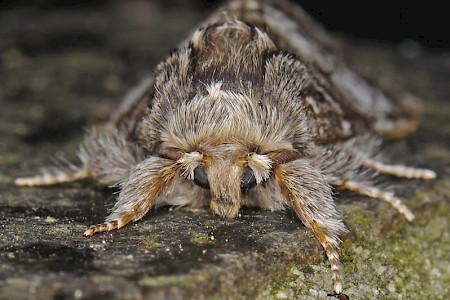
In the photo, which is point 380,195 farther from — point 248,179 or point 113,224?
point 113,224

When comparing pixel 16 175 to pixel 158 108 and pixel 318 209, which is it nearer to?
pixel 158 108

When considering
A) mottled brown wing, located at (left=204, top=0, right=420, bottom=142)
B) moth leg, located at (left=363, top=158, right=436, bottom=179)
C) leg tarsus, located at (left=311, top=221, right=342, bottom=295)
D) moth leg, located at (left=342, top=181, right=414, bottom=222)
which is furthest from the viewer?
moth leg, located at (left=363, top=158, right=436, bottom=179)

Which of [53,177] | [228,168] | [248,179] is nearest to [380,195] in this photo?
[248,179]

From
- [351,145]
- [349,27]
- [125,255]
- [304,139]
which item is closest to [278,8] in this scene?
[351,145]

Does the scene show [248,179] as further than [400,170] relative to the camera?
No

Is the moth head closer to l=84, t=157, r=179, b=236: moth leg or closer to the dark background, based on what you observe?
l=84, t=157, r=179, b=236: moth leg

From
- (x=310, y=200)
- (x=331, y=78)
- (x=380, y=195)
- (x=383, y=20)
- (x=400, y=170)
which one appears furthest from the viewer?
(x=383, y=20)

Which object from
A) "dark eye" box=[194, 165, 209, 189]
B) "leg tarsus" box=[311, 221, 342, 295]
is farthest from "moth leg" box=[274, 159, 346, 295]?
"dark eye" box=[194, 165, 209, 189]
